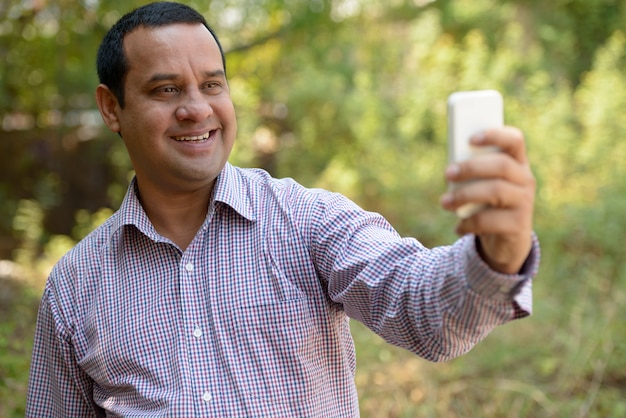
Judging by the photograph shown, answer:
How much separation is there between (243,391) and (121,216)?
0.54 meters

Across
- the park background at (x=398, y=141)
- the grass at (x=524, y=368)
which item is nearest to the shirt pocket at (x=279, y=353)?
the park background at (x=398, y=141)

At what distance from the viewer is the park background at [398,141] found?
3.49m

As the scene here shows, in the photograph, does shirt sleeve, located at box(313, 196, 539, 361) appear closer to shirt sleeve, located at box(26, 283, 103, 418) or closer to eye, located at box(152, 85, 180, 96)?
eye, located at box(152, 85, 180, 96)

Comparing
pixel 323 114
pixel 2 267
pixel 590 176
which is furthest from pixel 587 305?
pixel 2 267

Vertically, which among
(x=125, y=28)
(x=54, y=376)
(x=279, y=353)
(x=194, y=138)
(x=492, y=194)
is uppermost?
(x=125, y=28)

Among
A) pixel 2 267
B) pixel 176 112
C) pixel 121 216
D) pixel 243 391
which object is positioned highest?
pixel 176 112

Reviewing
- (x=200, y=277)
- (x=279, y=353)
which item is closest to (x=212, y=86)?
(x=200, y=277)

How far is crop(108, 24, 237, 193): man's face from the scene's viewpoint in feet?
5.37

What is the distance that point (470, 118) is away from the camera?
39.0 inches

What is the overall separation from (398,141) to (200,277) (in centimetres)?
561

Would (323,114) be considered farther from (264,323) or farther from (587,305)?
(264,323)

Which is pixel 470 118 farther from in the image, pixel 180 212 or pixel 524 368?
pixel 524 368

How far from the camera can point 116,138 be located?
297 inches

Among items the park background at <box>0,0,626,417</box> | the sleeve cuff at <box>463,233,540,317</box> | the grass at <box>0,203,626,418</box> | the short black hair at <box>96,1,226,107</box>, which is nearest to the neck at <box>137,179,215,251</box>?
the short black hair at <box>96,1,226,107</box>
